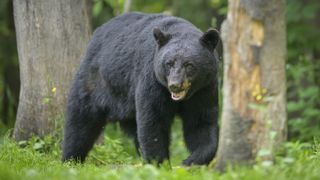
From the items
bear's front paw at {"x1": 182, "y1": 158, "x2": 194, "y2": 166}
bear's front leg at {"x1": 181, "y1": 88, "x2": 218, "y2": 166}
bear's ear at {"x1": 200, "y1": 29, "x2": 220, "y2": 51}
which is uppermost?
bear's ear at {"x1": 200, "y1": 29, "x2": 220, "y2": 51}

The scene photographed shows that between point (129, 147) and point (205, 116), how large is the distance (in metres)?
4.40

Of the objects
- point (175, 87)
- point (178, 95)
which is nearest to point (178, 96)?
point (178, 95)

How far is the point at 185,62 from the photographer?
7.95 meters

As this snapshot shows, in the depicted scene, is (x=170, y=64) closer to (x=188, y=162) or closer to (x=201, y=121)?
(x=201, y=121)

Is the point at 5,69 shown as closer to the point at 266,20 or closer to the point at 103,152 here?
the point at 103,152

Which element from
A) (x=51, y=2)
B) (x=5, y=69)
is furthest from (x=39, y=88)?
(x=5, y=69)

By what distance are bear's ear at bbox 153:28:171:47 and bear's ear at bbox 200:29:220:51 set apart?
0.40m

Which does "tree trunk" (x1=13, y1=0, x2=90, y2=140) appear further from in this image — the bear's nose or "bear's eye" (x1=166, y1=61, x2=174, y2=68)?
the bear's nose

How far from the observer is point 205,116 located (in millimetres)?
8328

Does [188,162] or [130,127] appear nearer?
[188,162]

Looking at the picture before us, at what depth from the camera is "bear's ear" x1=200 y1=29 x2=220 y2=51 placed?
797 cm

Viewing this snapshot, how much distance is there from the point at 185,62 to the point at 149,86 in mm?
530

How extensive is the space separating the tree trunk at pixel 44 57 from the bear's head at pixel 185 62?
236cm

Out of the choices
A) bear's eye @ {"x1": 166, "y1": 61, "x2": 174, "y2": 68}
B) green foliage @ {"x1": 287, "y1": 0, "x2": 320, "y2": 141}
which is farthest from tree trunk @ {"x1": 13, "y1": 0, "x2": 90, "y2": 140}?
green foliage @ {"x1": 287, "y1": 0, "x2": 320, "y2": 141}
